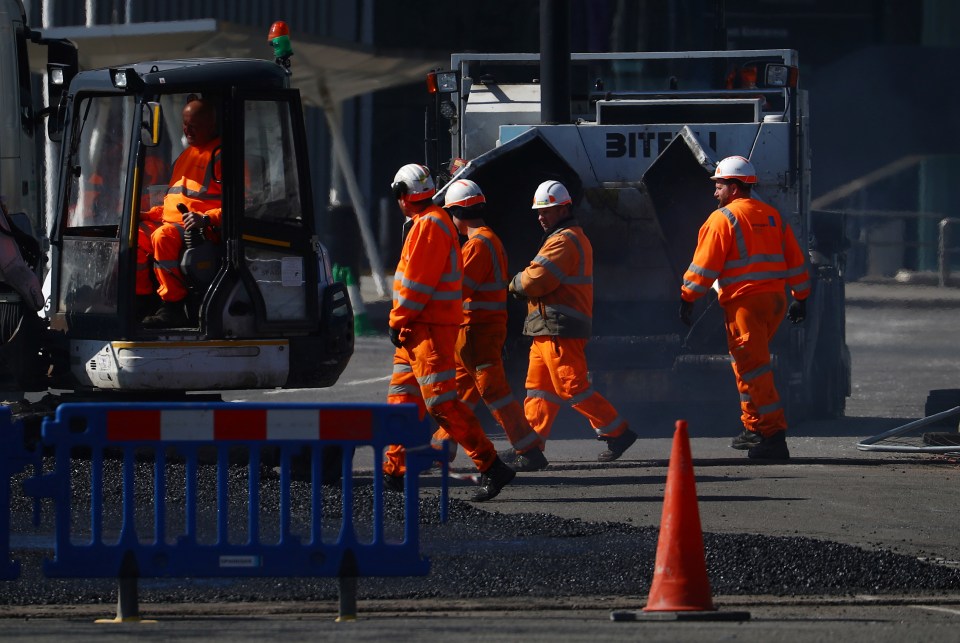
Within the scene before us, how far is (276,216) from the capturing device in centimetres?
977

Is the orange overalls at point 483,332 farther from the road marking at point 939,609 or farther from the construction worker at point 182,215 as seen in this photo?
the road marking at point 939,609

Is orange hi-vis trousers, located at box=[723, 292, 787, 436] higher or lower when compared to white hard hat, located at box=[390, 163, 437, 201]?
lower

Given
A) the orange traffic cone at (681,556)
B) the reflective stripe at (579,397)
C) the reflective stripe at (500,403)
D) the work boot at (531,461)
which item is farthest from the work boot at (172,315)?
the orange traffic cone at (681,556)

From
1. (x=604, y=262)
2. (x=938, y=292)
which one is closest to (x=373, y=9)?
(x=938, y=292)

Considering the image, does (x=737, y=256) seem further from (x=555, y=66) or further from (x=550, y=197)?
(x=555, y=66)

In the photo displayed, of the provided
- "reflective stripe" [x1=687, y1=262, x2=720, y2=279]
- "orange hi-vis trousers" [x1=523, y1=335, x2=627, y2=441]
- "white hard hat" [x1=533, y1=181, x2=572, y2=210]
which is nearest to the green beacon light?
"white hard hat" [x1=533, y1=181, x2=572, y2=210]

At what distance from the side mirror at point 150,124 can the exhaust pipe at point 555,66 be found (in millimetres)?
Answer: 3788

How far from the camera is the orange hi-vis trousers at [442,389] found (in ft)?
29.3

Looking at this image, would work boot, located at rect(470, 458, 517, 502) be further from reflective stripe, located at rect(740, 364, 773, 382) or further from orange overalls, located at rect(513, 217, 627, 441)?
reflective stripe, located at rect(740, 364, 773, 382)

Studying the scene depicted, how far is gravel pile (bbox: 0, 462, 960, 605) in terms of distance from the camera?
22.4 feet

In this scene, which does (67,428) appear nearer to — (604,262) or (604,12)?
(604,262)

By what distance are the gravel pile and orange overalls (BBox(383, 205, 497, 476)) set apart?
3.35ft

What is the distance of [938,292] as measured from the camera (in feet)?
80.0

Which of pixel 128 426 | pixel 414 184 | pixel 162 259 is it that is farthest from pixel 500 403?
pixel 128 426
